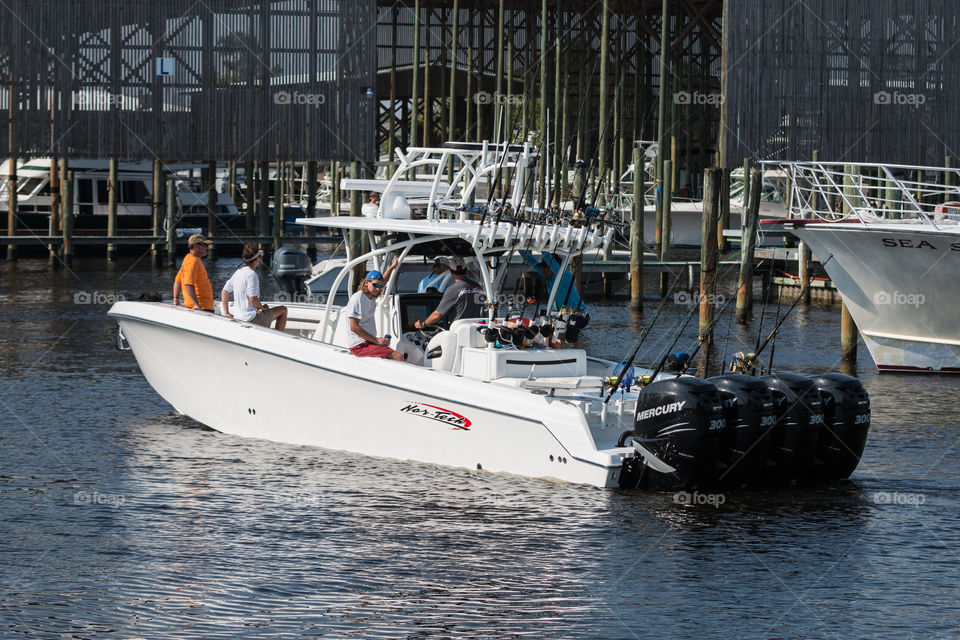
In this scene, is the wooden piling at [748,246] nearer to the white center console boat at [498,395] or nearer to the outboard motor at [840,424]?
the white center console boat at [498,395]

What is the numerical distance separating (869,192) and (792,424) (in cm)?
2713

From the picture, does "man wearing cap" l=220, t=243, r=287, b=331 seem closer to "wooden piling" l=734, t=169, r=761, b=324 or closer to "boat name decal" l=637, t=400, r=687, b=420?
"boat name decal" l=637, t=400, r=687, b=420

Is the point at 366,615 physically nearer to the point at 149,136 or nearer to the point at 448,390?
the point at 448,390

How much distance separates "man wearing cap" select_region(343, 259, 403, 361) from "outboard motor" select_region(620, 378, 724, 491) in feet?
8.88

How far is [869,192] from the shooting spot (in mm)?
38219

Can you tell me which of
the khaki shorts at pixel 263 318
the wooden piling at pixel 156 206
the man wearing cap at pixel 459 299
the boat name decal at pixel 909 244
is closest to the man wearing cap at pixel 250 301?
the khaki shorts at pixel 263 318

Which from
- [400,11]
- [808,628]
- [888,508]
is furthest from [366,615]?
[400,11]

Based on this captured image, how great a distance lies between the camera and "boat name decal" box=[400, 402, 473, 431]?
1296 centimetres

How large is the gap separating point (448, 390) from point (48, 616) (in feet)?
14.1

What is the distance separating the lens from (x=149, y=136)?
33750 millimetres

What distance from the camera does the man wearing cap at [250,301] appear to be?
1544 cm

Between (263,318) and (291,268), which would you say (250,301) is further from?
(291,268)

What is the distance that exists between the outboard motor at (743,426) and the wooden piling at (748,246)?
12272mm

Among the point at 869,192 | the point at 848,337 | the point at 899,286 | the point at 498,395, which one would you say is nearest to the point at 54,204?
the point at 869,192
